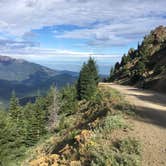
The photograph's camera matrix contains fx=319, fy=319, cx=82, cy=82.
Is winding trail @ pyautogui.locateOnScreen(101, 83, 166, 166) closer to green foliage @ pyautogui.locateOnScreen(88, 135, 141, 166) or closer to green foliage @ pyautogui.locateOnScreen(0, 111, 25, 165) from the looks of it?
green foliage @ pyautogui.locateOnScreen(88, 135, 141, 166)

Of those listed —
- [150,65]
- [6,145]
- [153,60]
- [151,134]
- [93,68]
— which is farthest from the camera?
[153,60]

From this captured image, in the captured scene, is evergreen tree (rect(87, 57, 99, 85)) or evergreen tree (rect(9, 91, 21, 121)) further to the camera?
evergreen tree (rect(87, 57, 99, 85))

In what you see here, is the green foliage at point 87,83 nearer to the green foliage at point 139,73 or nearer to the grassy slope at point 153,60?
the grassy slope at point 153,60

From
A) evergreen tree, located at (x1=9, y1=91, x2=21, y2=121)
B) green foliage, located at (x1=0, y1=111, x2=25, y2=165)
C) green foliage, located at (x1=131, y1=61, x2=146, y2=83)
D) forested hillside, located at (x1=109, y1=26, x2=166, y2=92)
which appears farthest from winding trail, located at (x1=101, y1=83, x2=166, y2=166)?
green foliage, located at (x1=131, y1=61, x2=146, y2=83)

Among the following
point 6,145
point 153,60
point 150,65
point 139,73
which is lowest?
point 6,145

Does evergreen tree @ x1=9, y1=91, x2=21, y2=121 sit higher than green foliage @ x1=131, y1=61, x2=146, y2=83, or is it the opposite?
green foliage @ x1=131, y1=61, x2=146, y2=83

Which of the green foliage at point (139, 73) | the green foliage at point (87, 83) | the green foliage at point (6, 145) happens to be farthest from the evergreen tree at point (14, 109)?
the green foliage at point (6, 145)

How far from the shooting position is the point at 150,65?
78375mm

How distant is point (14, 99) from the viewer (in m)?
62.2

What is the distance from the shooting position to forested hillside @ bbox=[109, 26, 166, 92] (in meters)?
53.7

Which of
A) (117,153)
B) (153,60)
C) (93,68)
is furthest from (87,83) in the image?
(117,153)

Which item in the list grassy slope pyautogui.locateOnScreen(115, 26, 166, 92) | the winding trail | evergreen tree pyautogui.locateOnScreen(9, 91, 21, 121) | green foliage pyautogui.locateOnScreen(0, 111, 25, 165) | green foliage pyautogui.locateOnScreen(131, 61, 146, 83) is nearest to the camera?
the winding trail

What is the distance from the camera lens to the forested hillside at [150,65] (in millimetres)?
53709

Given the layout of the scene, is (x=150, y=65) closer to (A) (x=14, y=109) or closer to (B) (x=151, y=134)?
(A) (x=14, y=109)
